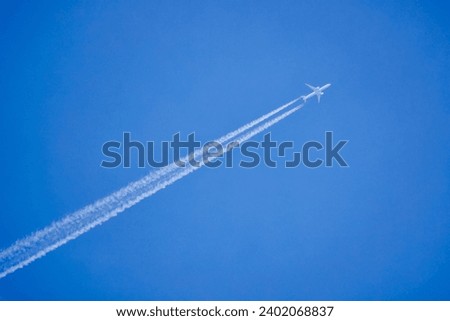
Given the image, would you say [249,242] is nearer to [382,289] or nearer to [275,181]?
[275,181]

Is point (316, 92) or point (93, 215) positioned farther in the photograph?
point (316, 92)

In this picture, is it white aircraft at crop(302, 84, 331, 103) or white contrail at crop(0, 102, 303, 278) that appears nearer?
white contrail at crop(0, 102, 303, 278)

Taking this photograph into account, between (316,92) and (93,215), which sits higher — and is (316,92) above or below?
above

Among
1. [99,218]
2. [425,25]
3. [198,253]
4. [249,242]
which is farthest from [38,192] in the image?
[425,25]

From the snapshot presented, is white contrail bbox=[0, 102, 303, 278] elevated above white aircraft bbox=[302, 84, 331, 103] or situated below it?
below

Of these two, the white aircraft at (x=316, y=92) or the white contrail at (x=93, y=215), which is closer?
the white contrail at (x=93, y=215)

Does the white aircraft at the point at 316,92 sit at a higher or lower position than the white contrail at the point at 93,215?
higher

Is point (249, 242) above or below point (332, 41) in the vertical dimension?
below

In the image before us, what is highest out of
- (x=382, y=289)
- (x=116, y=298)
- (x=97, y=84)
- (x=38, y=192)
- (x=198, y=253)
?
(x=97, y=84)
